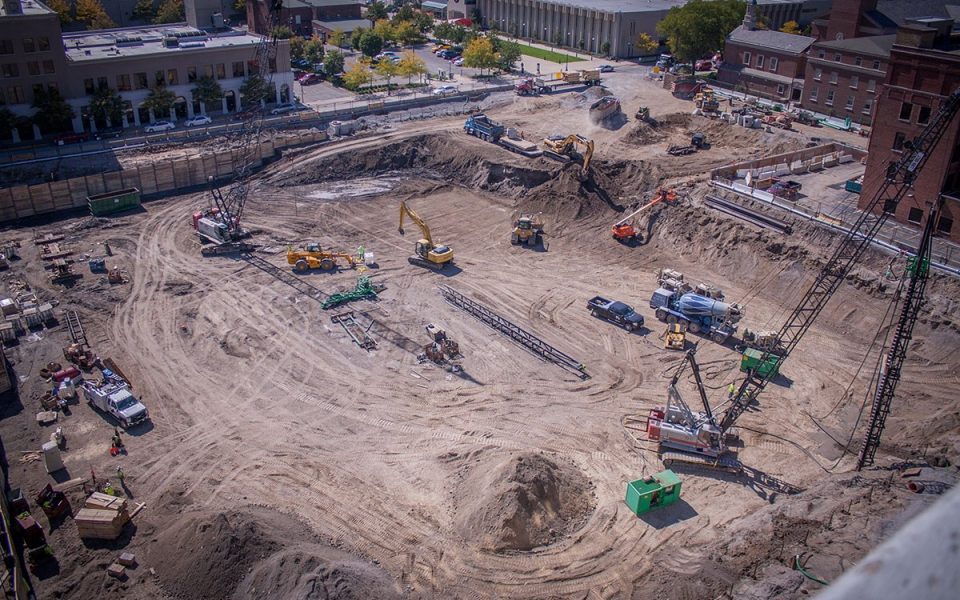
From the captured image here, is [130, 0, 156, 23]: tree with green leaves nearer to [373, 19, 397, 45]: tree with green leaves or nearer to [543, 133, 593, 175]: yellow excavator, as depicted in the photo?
[373, 19, 397, 45]: tree with green leaves

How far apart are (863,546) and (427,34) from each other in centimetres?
11024

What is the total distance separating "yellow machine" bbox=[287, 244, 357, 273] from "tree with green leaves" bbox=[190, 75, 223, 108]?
105 ft

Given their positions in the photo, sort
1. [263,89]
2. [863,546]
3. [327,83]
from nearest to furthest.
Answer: [863,546] < [263,89] < [327,83]

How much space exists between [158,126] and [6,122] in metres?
12.4

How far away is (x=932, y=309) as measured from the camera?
42188mm

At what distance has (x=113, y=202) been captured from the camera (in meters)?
58.4

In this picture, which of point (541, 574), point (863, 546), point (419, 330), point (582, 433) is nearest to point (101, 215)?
point (419, 330)

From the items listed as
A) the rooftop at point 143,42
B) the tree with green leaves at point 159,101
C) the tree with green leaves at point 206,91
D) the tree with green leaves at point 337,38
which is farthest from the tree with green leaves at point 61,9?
the tree with green leaves at point 337,38

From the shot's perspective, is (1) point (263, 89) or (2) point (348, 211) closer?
(2) point (348, 211)

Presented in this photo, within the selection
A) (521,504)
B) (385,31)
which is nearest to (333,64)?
(385,31)

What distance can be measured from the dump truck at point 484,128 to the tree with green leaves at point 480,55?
896 inches

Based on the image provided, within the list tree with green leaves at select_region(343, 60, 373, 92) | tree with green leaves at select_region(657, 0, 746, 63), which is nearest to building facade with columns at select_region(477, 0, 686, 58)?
tree with green leaves at select_region(657, 0, 746, 63)

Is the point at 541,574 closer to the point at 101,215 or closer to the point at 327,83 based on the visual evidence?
the point at 101,215

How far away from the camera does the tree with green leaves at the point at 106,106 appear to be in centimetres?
6900
